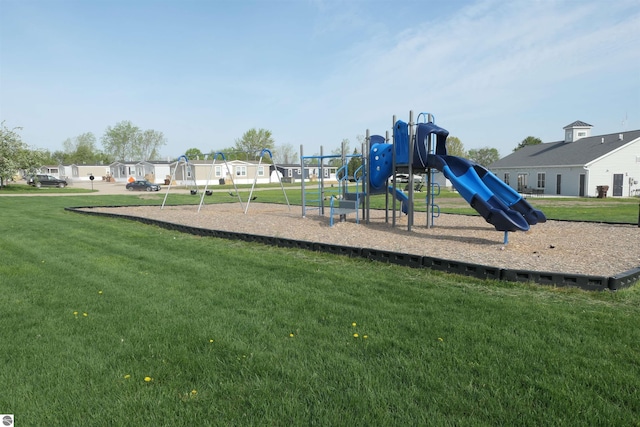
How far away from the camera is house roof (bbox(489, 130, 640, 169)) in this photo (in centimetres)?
3256

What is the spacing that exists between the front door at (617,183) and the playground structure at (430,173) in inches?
1059

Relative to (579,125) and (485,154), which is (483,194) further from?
(485,154)

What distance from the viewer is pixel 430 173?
12.3 metres

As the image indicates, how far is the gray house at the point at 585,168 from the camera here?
31719mm

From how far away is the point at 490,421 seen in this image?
9.45 feet

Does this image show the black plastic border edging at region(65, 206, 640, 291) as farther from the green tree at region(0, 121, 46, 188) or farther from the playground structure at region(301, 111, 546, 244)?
the green tree at region(0, 121, 46, 188)

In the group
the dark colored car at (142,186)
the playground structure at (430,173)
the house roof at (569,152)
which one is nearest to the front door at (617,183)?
the house roof at (569,152)

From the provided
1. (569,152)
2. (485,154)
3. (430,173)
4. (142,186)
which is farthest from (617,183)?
(485,154)

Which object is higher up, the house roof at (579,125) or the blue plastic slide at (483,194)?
the house roof at (579,125)

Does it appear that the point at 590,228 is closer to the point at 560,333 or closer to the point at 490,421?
the point at 560,333

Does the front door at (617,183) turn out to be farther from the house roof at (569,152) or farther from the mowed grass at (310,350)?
the mowed grass at (310,350)

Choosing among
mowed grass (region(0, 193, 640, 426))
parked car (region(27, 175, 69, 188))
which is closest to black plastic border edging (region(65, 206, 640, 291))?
mowed grass (region(0, 193, 640, 426))

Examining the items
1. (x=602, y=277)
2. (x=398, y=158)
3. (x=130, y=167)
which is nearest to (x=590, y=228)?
(x=398, y=158)

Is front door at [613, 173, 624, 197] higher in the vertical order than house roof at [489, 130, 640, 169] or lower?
lower
